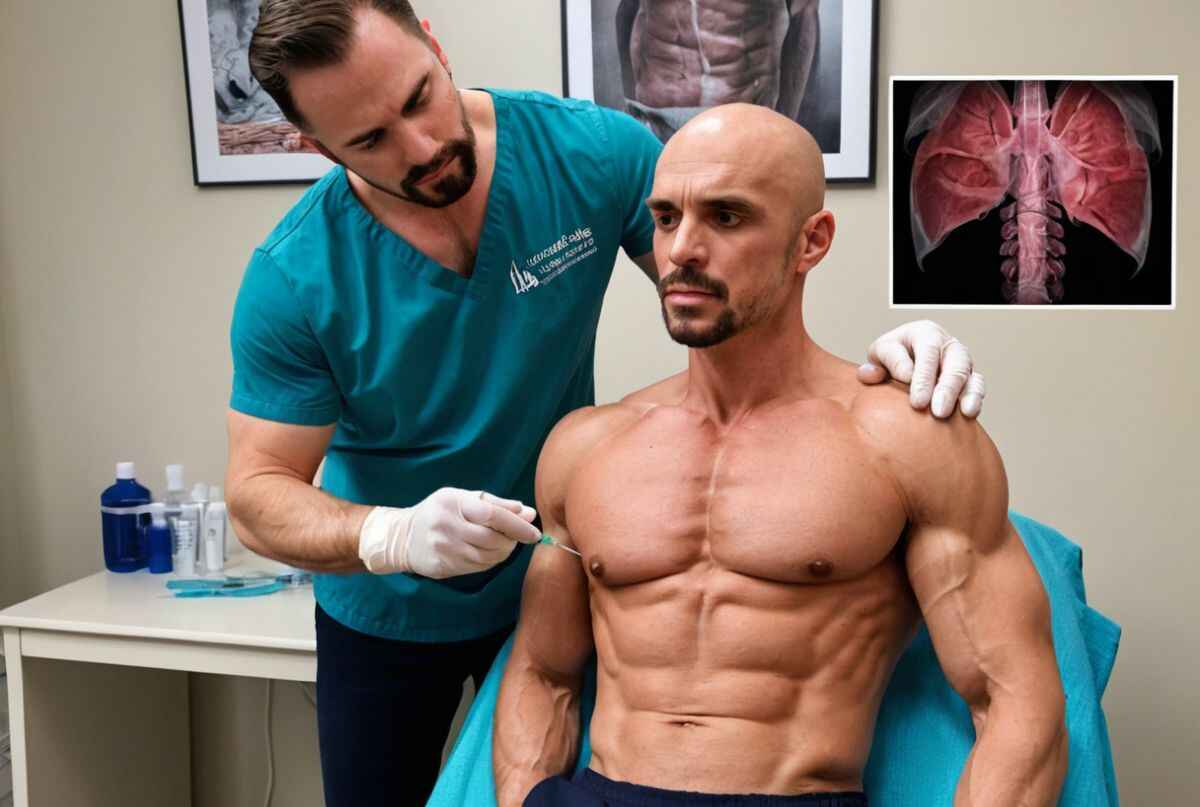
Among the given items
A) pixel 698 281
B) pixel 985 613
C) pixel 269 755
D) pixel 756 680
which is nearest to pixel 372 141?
pixel 698 281

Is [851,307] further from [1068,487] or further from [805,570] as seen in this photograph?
[805,570]

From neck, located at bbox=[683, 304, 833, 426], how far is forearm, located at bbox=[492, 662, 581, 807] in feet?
Result: 1.22

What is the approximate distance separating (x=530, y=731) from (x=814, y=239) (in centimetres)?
63

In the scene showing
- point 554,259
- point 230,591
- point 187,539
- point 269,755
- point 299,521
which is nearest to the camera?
point 299,521

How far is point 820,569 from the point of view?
45.3 inches

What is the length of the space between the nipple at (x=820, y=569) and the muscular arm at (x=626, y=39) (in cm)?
112

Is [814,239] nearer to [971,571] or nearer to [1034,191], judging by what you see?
[971,571]

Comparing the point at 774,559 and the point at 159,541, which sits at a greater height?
the point at 774,559

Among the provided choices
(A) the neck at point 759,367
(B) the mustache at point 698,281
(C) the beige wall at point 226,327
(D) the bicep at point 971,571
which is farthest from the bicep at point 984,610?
(C) the beige wall at point 226,327

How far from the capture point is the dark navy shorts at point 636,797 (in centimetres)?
111

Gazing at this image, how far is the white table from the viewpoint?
1890 millimetres

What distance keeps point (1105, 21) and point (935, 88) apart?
11.2 inches

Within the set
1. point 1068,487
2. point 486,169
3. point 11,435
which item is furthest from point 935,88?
point 11,435

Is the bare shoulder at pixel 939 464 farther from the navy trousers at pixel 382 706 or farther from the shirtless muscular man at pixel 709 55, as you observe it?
the shirtless muscular man at pixel 709 55
